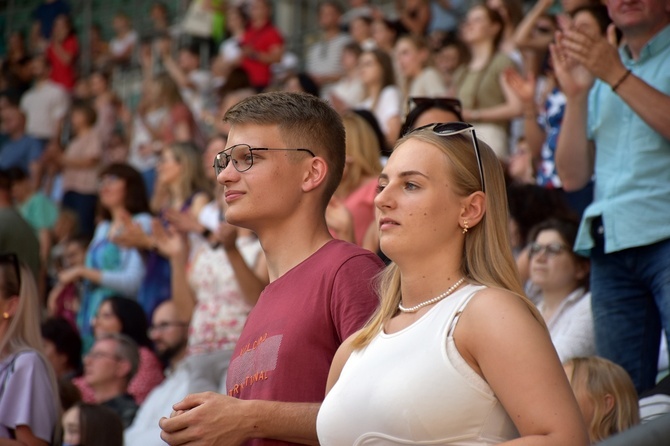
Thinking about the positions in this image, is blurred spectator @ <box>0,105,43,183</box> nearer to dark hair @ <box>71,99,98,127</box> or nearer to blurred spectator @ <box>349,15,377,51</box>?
dark hair @ <box>71,99,98,127</box>

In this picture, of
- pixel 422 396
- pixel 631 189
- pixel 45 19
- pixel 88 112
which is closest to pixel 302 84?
pixel 88 112

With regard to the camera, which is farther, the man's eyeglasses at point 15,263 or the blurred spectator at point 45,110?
the blurred spectator at point 45,110

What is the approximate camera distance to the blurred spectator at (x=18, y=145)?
41.1 feet

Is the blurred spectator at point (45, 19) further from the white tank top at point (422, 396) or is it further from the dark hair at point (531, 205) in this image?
the white tank top at point (422, 396)

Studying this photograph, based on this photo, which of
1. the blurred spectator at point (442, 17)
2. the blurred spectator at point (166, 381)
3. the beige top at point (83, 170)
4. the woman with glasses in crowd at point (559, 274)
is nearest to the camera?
the woman with glasses in crowd at point (559, 274)

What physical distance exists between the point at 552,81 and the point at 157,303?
10.4 feet

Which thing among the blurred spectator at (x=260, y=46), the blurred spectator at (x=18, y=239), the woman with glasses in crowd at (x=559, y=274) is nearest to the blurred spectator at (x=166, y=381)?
the blurred spectator at (x=18, y=239)

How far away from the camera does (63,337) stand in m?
7.18

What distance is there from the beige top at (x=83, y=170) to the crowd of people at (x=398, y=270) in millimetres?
2249

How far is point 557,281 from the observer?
5152 millimetres

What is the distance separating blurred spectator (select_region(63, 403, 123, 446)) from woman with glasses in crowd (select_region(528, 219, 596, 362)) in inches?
84.0

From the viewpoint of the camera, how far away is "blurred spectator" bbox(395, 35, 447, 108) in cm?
870

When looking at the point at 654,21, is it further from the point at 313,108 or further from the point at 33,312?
the point at 33,312

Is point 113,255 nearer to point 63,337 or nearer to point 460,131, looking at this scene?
point 63,337
